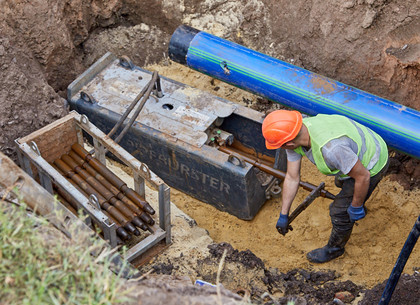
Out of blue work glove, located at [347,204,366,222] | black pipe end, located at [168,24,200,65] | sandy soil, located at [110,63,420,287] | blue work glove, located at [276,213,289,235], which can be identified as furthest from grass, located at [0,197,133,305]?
black pipe end, located at [168,24,200,65]

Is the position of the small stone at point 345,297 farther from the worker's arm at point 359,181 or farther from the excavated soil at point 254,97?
the worker's arm at point 359,181

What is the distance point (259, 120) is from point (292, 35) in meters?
1.59

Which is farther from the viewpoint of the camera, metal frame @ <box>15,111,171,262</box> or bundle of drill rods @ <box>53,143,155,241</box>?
bundle of drill rods @ <box>53,143,155,241</box>

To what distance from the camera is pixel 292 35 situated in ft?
21.6

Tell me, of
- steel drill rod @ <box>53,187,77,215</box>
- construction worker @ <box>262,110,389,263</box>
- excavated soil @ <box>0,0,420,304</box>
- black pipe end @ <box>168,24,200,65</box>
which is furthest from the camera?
black pipe end @ <box>168,24,200,65</box>

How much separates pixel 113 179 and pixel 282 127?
1.78m

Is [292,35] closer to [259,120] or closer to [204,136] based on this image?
[259,120]

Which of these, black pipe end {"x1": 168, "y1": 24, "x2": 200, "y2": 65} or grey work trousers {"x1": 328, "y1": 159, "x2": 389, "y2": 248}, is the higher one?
black pipe end {"x1": 168, "y1": 24, "x2": 200, "y2": 65}

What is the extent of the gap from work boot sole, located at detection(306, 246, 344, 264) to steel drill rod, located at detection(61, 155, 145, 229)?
180 centimetres

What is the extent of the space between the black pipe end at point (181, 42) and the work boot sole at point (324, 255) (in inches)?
105

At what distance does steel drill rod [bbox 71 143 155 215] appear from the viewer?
4703 millimetres

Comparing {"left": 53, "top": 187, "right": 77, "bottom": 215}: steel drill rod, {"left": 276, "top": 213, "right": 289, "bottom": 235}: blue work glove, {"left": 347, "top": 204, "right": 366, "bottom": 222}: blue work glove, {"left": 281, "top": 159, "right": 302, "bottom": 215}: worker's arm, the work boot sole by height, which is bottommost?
the work boot sole

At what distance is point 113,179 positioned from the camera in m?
4.88

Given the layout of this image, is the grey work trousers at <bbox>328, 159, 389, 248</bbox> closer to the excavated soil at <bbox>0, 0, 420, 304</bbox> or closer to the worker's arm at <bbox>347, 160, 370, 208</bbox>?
the worker's arm at <bbox>347, 160, 370, 208</bbox>
